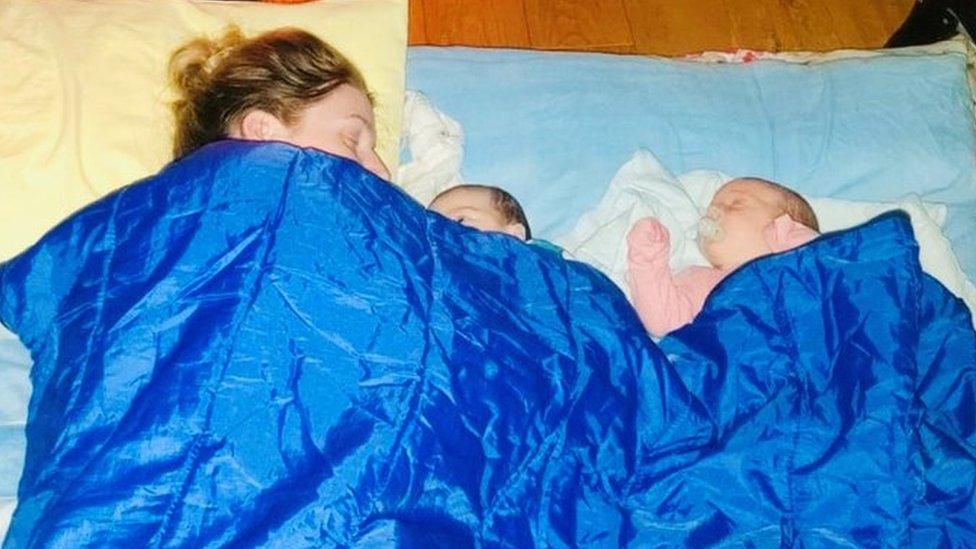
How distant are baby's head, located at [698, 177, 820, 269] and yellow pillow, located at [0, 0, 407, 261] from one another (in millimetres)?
416

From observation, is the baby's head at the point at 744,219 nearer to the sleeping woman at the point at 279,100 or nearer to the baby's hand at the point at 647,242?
the baby's hand at the point at 647,242

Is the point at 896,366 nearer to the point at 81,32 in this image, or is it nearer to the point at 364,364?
the point at 364,364

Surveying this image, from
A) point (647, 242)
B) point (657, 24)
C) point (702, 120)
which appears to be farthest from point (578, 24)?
point (647, 242)

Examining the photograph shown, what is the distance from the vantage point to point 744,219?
1.38 meters

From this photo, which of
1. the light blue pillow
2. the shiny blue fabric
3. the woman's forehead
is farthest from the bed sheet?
the shiny blue fabric

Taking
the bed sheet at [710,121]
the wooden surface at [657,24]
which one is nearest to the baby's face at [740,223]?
the bed sheet at [710,121]

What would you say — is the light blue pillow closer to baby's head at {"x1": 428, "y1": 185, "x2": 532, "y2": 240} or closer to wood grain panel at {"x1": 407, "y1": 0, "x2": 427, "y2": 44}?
baby's head at {"x1": 428, "y1": 185, "x2": 532, "y2": 240}

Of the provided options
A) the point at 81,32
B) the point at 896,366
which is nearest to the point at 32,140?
the point at 81,32

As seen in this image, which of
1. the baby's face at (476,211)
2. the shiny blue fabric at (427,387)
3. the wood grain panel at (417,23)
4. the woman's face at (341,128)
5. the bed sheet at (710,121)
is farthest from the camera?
the wood grain panel at (417,23)

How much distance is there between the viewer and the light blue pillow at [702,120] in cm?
153

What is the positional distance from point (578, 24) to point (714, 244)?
906 mm

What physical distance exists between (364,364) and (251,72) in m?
0.45

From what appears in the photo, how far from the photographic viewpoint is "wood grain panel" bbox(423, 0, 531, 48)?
2123 mm

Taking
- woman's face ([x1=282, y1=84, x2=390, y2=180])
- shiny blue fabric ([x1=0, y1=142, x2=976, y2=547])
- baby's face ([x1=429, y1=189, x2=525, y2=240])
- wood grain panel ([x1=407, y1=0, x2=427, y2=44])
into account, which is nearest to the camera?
shiny blue fabric ([x1=0, y1=142, x2=976, y2=547])
